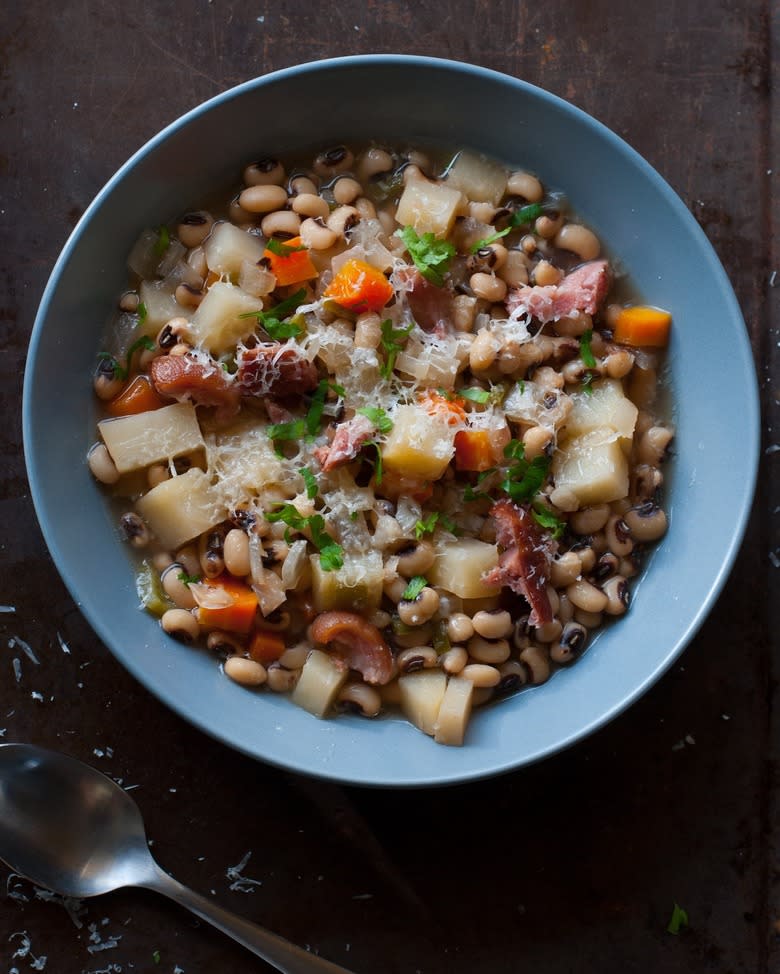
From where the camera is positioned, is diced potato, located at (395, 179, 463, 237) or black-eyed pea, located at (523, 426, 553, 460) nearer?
black-eyed pea, located at (523, 426, 553, 460)

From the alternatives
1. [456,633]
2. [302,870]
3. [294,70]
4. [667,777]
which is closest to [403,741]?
[456,633]

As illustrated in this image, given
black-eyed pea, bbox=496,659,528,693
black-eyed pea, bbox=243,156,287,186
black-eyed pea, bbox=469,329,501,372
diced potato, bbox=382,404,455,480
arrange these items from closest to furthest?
diced potato, bbox=382,404,455,480
black-eyed pea, bbox=469,329,501,372
black-eyed pea, bbox=496,659,528,693
black-eyed pea, bbox=243,156,287,186

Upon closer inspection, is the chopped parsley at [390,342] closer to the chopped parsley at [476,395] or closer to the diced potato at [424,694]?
the chopped parsley at [476,395]

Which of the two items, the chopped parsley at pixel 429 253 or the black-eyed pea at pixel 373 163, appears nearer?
the chopped parsley at pixel 429 253

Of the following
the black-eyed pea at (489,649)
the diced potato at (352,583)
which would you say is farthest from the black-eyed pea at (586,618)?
the diced potato at (352,583)

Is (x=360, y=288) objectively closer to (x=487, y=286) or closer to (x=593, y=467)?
(x=487, y=286)

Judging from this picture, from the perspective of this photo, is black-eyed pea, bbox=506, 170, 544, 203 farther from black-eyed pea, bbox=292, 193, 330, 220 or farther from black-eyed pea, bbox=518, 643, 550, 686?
black-eyed pea, bbox=518, 643, 550, 686

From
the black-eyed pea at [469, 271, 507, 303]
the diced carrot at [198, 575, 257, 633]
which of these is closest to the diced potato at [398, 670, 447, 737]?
the diced carrot at [198, 575, 257, 633]
